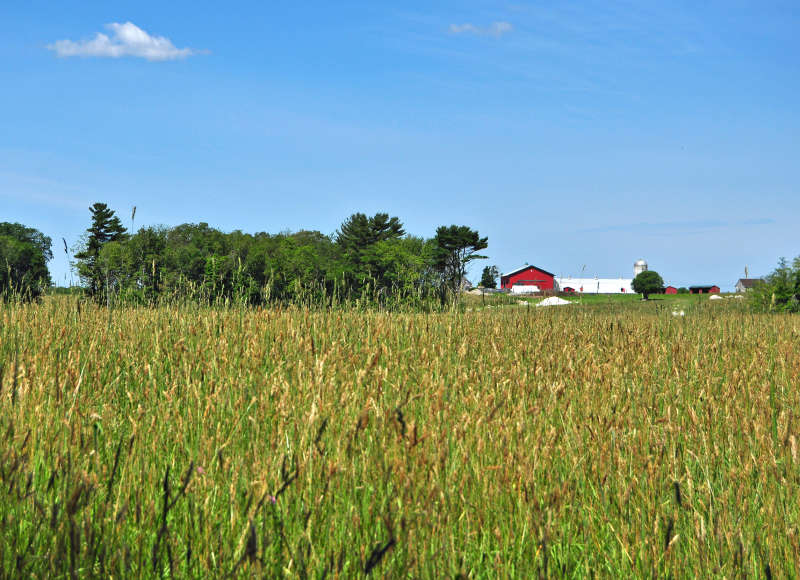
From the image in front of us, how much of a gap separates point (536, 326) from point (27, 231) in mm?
79499

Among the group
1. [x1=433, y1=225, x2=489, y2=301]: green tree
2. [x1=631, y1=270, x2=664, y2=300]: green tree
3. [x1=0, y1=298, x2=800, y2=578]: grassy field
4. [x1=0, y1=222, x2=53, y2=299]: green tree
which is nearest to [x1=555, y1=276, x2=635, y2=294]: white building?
[x1=631, y1=270, x2=664, y2=300]: green tree

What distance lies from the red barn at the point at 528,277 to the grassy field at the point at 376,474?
89.4m

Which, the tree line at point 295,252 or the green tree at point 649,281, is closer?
the tree line at point 295,252

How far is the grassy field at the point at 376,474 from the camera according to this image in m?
1.84

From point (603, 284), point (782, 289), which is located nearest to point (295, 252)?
point (782, 289)

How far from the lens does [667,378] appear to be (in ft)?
16.6

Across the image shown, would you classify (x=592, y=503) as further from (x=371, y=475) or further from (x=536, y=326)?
(x=536, y=326)

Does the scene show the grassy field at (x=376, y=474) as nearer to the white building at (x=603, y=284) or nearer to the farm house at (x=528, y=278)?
the farm house at (x=528, y=278)

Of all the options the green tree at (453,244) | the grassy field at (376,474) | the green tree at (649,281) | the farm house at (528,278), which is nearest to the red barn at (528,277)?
the farm house at (528,278)

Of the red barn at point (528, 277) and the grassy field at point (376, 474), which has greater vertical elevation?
the red barn at point (528, 277)

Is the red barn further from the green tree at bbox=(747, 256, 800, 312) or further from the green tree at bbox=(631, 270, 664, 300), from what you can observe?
the green tree at bbox=(747, 256, 800, 312)

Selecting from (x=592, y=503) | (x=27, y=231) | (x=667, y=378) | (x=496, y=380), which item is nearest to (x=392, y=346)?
(x=496, y=380)

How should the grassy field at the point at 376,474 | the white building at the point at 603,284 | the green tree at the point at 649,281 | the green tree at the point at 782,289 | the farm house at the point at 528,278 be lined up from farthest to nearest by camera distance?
the white building at the point at 603,284 → the farm house at the point at 528,278 → the green tree at the point at 649,281 → the green tree at the point at 782,289 → the grassy field at the point at 376,474

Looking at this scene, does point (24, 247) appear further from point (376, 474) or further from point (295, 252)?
point (376, 474)
